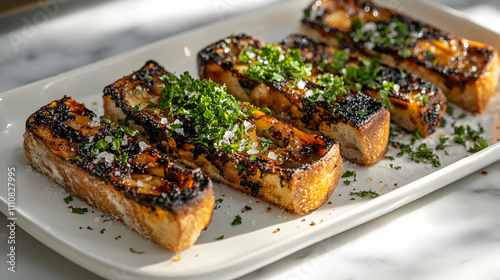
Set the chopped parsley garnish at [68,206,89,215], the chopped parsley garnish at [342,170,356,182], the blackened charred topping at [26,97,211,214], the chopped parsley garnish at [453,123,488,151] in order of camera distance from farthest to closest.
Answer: the chopped parsley garnish at [453,123,488,151], the chopped parsley garnish at [342,170,356,182], the chopped parsley garnish at [68,206,89,215], the blackened charred topping at [26,97,211,214]

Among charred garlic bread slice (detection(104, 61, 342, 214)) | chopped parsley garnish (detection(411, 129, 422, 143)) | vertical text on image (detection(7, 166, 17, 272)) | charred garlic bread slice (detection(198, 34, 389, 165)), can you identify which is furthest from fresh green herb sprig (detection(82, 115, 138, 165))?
chopped parsley garnish (detection(411, 129, 422, 143))

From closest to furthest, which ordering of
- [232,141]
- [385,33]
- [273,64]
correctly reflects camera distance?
[232,141] < [273,64] < [385,33]

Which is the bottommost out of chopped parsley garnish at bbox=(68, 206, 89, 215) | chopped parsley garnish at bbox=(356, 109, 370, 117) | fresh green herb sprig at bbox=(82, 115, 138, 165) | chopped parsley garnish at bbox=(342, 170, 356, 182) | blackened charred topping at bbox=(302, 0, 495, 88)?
chopped parsley garnish at bbox=(342, 170, 356, 182)

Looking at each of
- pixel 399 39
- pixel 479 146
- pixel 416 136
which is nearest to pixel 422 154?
pixel 416 136

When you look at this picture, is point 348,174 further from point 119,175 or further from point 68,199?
point 68,199

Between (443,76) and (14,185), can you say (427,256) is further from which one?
(14,185)

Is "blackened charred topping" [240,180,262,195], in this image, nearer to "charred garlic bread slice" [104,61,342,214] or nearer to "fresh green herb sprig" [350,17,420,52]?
"charred garlic bread slice" [104,61,342,214]
